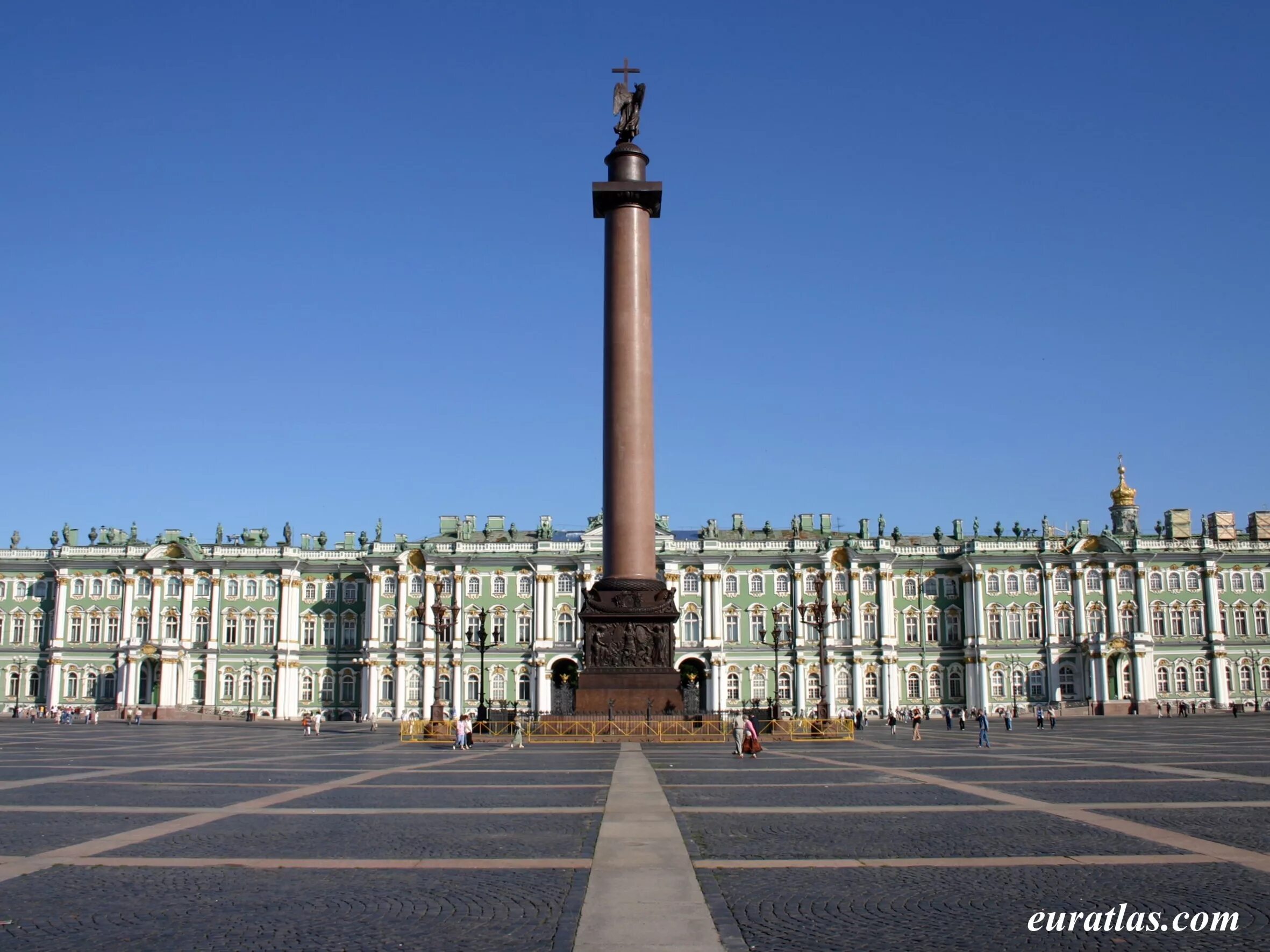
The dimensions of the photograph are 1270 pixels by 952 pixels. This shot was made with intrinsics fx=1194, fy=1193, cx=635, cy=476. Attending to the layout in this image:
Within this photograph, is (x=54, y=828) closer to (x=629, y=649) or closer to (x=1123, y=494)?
(x=629, y=649)

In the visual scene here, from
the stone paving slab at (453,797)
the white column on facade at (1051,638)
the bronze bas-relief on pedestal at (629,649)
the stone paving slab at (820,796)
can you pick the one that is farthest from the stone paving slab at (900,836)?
the white column on facade at (1051,638)

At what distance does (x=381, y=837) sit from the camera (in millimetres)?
15156

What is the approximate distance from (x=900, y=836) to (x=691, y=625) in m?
73.9

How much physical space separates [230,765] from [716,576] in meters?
60.2

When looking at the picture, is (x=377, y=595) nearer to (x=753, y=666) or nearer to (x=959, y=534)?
(x=753, y=666)

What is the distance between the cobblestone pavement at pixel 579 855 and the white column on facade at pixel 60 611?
6787 centimetres

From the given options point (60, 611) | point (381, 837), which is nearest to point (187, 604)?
point (60, 611)

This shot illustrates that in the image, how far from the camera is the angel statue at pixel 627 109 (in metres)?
46.9

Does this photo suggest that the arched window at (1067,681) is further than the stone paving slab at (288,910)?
Yes

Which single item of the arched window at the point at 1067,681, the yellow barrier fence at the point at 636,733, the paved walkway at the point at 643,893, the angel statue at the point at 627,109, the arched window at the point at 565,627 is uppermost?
the angel statue at the point at 627,109

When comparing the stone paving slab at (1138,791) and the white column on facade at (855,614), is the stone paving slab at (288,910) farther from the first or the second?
the white column on facade at (855,614)

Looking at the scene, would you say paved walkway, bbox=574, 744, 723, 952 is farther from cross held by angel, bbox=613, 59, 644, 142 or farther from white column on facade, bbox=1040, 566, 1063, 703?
white column on facade, bbox=1040, 566, 1063, 703

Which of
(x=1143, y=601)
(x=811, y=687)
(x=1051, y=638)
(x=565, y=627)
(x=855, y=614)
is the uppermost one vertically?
(x=1143, y=601)

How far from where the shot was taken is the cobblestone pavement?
9.65 metres
